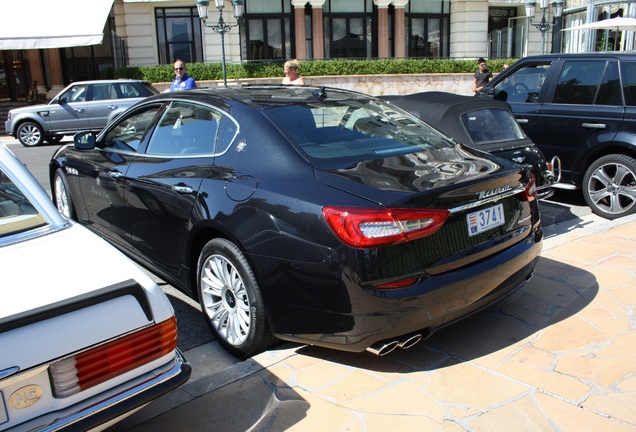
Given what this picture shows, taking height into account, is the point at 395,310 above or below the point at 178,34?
below

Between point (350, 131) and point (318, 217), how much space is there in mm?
1036

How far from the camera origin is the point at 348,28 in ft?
89.4

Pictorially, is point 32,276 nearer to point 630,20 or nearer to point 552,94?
point 552,94

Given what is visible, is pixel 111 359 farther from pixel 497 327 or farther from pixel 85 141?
pixel 85 141

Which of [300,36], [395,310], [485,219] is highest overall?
[300,36]

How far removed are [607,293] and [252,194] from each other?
280cm

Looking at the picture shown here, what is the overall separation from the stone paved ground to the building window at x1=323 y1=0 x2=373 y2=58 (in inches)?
967

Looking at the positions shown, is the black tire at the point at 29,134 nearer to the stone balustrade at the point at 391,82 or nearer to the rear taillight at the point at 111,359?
the stone balustrade at the point at 391,82

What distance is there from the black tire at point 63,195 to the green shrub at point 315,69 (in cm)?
1705

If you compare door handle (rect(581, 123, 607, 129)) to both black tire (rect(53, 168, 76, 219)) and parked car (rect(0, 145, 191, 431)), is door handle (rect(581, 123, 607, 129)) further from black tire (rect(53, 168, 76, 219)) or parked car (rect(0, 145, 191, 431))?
parked car (rect(0, 145, 191, 431))

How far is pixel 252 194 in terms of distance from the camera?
3414mm

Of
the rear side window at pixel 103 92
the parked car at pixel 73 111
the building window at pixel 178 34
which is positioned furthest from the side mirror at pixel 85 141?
the building window at pixel 178 34

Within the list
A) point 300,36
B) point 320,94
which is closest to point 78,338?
point 320,94

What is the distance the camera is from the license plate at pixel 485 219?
329 centimetres
